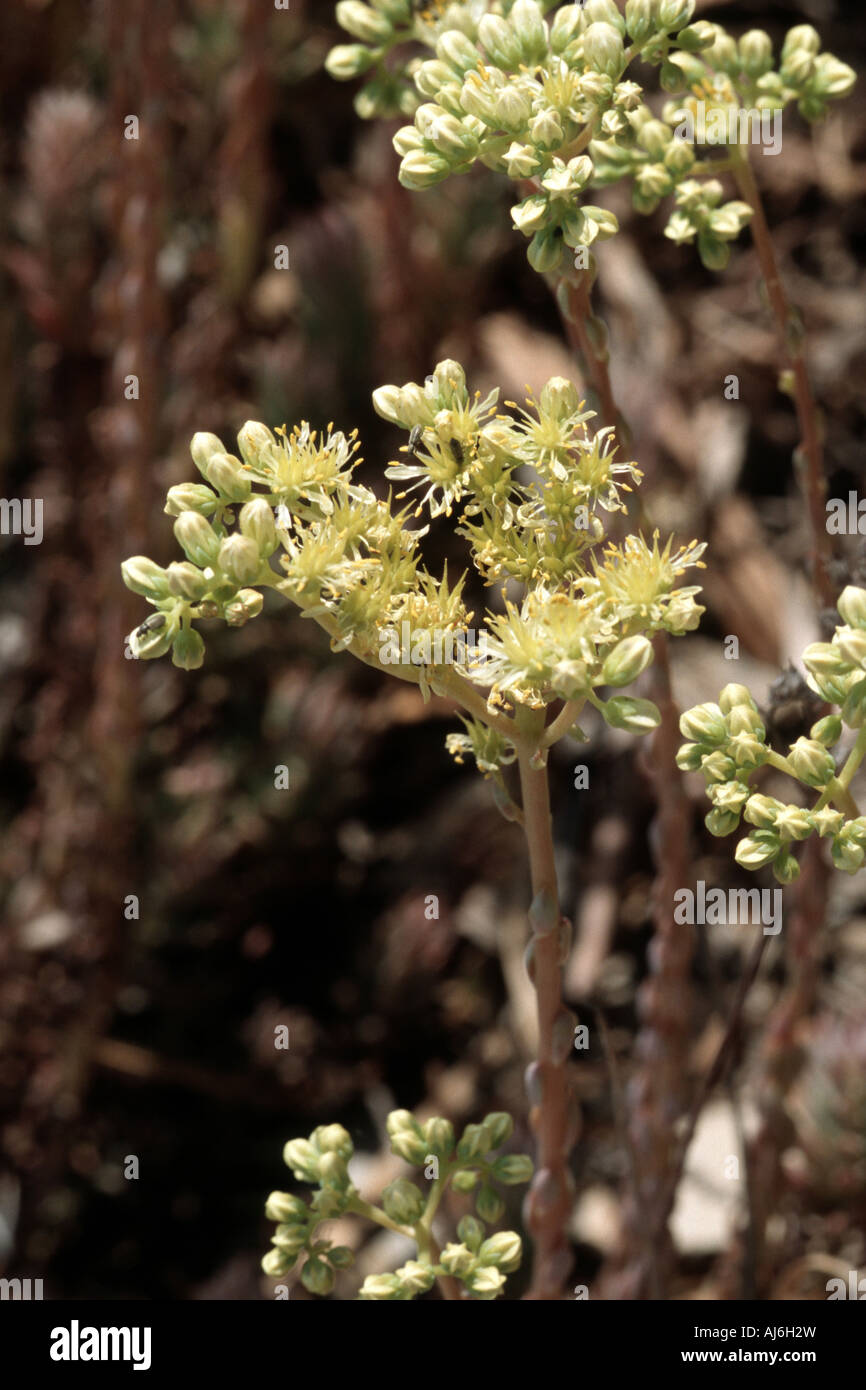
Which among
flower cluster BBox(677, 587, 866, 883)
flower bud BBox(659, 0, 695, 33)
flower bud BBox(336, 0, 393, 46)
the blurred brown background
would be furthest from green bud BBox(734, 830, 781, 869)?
flower bud BBox(336, 0, 393, 46)

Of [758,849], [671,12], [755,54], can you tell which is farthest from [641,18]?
[758,849]

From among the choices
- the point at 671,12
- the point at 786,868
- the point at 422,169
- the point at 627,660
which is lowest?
the point at 786,868

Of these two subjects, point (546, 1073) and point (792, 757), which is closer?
point (792, 757)

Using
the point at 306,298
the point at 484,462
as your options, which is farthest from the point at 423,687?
the point at 306,298

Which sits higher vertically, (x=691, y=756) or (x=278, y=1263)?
(x=691, y=756)

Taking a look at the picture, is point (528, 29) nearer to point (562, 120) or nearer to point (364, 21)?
point (562, 120)

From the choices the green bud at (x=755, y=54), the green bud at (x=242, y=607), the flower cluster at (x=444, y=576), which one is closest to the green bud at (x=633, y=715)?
the flower cluster at (x=444, y=576)

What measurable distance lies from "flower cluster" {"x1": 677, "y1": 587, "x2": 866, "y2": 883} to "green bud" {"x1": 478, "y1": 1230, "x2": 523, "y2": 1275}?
32 cm

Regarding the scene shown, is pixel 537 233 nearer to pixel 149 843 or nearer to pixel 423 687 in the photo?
pixel 423 687

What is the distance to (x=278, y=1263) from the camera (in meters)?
0.97

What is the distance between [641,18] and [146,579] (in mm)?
481

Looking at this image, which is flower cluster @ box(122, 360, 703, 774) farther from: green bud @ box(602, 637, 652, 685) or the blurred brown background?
the blurred brown background

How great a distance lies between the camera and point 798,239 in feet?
8.98

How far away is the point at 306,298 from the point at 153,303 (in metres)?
0.61
